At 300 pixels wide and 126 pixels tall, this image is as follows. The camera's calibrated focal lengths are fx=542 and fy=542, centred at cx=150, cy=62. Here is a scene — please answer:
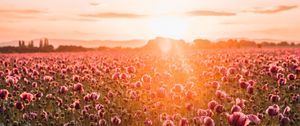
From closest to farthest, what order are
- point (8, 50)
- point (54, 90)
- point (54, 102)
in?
point (54, 102) < point (54, 90) < point (8, 50)

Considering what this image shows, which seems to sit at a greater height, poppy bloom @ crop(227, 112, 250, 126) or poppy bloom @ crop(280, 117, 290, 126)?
poppy bloom @ crop(227, 112, 250, 126)

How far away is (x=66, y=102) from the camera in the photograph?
11.0 metres

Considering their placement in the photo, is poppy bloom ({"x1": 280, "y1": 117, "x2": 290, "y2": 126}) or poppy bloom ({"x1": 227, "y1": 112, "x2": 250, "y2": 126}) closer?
poppy bloom ({"x1": 227, "y1": 112, "x2": 250, "y2": 126})

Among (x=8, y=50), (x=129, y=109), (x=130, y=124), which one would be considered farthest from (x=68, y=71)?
(x=8, y=50)

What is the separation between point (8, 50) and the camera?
69125mm

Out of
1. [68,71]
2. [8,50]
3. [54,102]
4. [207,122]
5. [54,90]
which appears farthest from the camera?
[8,50]

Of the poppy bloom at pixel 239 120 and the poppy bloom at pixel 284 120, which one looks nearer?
the poppy bloom at pixel 239 120

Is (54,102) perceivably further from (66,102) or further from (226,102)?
(226,102)

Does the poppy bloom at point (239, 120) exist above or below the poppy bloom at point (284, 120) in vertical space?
above

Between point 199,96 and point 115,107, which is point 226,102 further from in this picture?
point 115,107

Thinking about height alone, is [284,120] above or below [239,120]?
below

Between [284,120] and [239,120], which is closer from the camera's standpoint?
[239,120]

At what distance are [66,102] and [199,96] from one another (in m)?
2.77

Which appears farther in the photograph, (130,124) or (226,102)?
(226,102)
